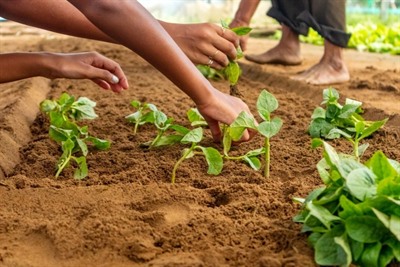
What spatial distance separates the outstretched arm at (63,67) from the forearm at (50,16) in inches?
5.7

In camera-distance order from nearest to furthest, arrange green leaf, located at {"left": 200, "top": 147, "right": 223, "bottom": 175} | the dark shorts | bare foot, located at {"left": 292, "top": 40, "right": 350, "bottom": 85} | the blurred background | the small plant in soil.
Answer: green leaf, located at {"left": 200, "top": 147, "right": 223, "bottom": 175} → the small plant in soil → bare foot, located at {"left": 292, "top": 40, "right": 350, "bottom": 85} → the dark shorts → the blurred background

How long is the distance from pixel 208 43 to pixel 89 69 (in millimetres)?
532

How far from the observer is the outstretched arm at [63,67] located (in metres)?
3.07

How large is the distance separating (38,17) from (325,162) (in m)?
1.56

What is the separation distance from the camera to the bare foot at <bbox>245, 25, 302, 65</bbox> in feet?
18.6

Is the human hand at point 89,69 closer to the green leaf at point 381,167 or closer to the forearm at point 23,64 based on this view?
the forearm at point 23,64

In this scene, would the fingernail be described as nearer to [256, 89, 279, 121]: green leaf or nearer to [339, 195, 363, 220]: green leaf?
[256, 89, 279, 121]: green leaf

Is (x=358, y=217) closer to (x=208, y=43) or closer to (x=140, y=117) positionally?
(x=208, y=43)

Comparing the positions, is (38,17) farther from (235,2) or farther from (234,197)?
(235,2)

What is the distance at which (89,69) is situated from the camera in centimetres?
305

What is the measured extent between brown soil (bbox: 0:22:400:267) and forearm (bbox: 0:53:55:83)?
Answer: 33cm

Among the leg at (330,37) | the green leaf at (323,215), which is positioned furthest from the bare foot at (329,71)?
the green leaf at (323,215)

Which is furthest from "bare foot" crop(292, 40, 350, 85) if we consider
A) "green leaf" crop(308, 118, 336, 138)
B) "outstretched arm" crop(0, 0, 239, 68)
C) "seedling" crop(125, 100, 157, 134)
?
"outstretched arm" crop(0, 0, 239, 68)

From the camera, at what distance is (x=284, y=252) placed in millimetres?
1979
